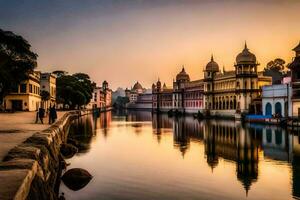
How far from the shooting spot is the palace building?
76.8 meters

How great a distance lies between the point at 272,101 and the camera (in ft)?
211

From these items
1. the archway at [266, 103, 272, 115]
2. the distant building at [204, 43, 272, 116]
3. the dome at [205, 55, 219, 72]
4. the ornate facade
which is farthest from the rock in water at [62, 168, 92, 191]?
the ornate facade

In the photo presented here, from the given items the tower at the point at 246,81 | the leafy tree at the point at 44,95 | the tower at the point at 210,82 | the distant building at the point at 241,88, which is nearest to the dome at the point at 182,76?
the tower at the point at 210,82

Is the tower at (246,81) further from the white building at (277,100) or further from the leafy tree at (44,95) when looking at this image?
the leafy tree at (44,95)

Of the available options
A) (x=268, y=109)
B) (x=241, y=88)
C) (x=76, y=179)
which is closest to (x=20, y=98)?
(x=268, y=109)

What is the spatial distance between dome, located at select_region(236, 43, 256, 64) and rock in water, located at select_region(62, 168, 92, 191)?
64.1 meters

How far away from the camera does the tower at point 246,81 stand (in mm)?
76562

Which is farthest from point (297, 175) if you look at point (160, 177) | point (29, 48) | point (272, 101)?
point (272, 101)

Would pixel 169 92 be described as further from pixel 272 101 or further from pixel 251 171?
pixel 251 171

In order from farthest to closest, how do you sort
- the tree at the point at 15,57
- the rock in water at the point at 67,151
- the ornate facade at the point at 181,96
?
1. the ornate facade at the point at 181,96
2. the tree at the point at 15,57
3. the rock in water at the point at 67,151

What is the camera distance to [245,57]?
77375 millimetres

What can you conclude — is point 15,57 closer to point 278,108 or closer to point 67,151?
point 67,151

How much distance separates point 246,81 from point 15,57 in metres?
48.7

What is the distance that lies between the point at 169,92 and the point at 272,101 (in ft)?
252
